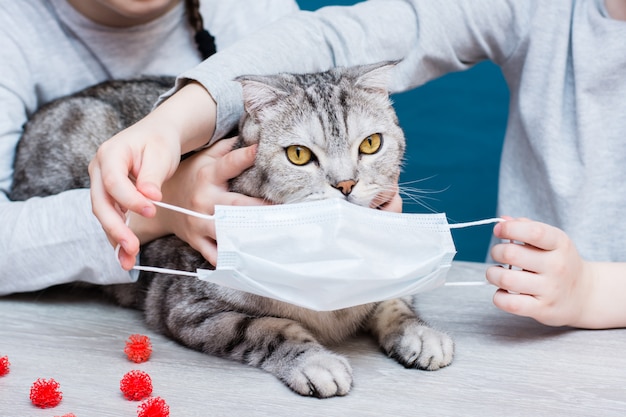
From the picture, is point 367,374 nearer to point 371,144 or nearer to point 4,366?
point 371,144

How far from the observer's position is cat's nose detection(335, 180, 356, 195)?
1054mm

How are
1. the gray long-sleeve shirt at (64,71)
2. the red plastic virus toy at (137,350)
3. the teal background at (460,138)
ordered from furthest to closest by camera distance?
the teal background at (460,138), the gray long-sleeve shirt at (64,71), the red plastic virus toy at (137,350)

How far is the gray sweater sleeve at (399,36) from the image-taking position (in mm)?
1400

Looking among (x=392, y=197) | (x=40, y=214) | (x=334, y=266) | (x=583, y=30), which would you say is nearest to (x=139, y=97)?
(x=40, y=214)

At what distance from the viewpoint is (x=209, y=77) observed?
1227 millimetres

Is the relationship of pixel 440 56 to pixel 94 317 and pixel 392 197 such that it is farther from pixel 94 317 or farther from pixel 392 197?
pixel 94 317

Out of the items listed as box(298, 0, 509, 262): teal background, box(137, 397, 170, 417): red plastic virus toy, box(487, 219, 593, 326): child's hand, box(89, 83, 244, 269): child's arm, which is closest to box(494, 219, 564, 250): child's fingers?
box(487, 219, 593, 326): child's hand

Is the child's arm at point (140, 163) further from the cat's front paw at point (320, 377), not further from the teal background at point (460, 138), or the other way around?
the teal background at point (460, 138)

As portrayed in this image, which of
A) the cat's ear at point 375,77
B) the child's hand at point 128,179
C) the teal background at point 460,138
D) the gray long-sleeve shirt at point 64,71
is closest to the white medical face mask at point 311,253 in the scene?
the child's hand at point 128,179

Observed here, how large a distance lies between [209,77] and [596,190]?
2.77ft

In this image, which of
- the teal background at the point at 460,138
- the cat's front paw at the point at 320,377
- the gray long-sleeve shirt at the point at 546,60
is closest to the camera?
the cat's front paw at the point at 320,377

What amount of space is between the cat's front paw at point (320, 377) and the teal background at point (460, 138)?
5.67ft

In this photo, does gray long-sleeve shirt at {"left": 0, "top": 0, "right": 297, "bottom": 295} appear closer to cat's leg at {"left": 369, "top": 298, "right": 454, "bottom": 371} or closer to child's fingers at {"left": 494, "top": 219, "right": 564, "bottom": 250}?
cat's leg at {"left": 369, "top": 298, "right": 454, "bottom": 371}

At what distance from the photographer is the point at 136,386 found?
951 millimetres
